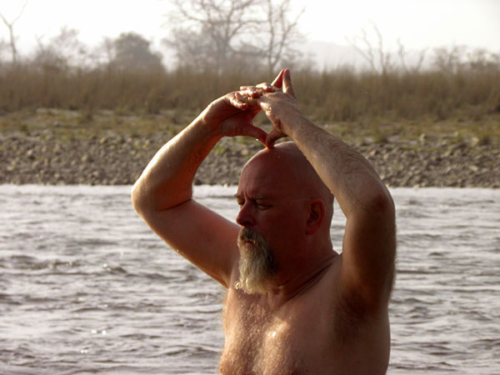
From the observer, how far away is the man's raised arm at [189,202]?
134 inches

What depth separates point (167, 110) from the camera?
19.0 metres

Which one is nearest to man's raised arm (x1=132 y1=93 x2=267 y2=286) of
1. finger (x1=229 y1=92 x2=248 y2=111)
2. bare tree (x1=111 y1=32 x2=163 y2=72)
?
finger (x1=229 y1=92 x2=248 y2=111)

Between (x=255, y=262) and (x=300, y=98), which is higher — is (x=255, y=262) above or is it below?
below

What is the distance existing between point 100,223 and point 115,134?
6.51 m

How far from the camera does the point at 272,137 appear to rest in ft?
9.83

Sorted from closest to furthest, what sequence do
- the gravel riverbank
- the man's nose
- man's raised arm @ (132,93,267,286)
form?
the man's nose, man's raised arm @ (132,93,267,286), the gravel riverbank

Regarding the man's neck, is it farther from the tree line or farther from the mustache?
the tree line

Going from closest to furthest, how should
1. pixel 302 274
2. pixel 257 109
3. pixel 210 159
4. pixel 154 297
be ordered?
pixel 302 274, pixel 257 109, pixel 154 297, pixel 210 159

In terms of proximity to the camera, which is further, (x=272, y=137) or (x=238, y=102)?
(x=238, y=102)

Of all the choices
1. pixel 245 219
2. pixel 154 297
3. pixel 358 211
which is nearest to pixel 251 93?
pixel 245 219

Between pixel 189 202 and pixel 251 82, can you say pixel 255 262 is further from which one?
pixel 251 82

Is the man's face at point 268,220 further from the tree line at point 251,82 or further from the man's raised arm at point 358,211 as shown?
the tree line at point 251,82

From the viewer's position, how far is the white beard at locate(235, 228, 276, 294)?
2992 millimetres

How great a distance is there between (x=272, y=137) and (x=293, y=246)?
36 cm
